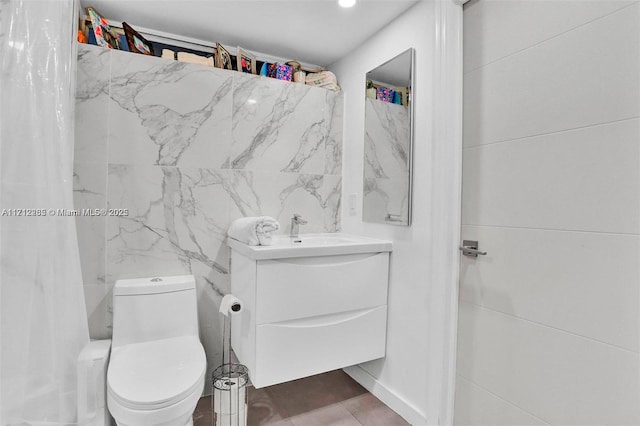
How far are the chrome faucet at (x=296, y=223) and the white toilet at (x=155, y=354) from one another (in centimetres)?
71

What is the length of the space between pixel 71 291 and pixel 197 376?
64 centimetres

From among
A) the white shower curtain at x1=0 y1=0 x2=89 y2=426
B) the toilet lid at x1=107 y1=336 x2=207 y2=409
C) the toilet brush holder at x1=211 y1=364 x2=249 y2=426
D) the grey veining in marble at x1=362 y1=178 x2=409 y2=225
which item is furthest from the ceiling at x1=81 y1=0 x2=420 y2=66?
the toilet brush holder at x1=211 y1=364 x2=249 y2=426

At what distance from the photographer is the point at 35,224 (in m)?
0.92

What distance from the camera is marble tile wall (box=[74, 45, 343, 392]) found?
186 centimetres

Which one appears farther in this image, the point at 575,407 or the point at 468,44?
the point at 468,44

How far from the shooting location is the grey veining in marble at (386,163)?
1.93 metres

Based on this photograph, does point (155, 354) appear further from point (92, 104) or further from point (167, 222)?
point (92, 104)

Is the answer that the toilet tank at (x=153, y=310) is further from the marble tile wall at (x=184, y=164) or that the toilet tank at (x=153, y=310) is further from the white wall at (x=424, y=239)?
the white wall at (x=424, y=239)

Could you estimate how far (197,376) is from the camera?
1493 mm

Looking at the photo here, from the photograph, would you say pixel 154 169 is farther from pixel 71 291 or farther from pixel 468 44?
pixel 468 44

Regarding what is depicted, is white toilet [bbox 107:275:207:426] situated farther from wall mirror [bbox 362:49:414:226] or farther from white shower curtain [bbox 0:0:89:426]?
wall mirror [bbox 362:49:414:226]

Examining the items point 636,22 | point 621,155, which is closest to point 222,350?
point 621,155

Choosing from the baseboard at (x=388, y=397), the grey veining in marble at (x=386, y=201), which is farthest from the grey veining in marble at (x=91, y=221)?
the baseboard at (x=388, y=397)

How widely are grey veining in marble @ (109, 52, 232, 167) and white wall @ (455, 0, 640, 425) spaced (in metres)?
1.45
